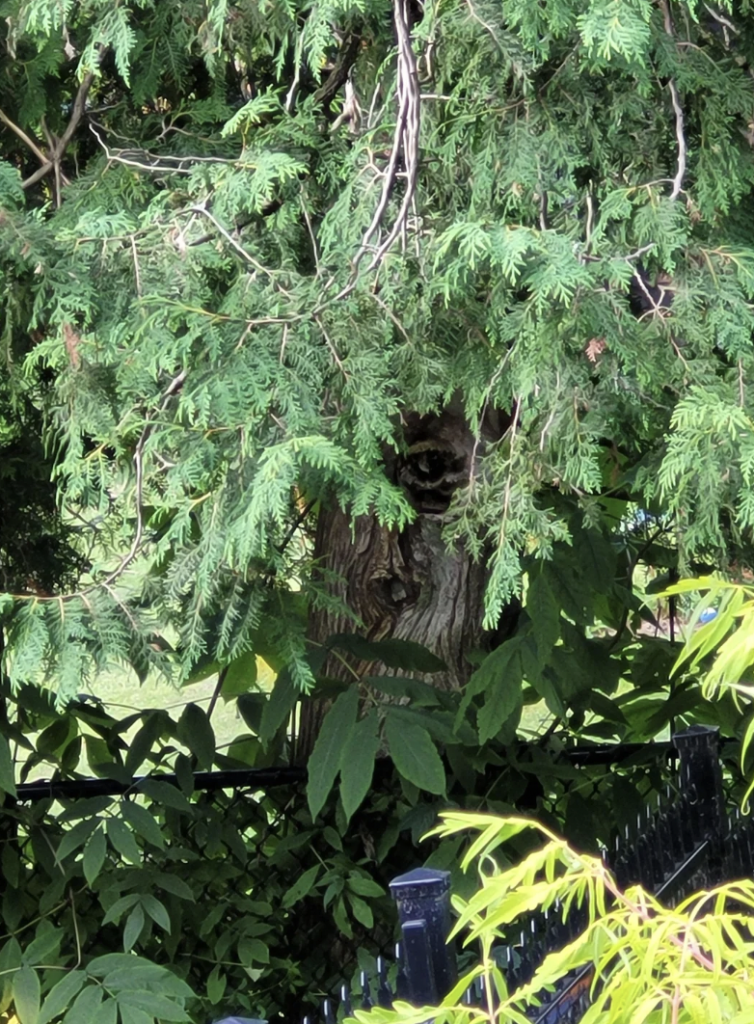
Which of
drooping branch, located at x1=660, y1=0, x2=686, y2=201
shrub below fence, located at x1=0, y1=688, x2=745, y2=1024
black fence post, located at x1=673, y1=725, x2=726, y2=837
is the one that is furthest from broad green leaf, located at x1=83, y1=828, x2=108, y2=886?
drooping branch, located at x1=660, y1=0, x2=686, y2=201

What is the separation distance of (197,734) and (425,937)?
4.52 feet

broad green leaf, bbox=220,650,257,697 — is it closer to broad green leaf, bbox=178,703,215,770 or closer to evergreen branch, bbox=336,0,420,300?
broad green leaf, bbox=178,703,215,770

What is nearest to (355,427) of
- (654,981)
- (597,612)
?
(654,981)

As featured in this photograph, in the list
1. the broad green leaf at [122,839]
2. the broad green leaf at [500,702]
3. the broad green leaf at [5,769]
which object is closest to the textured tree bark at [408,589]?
the broad green leaf at [500,702]

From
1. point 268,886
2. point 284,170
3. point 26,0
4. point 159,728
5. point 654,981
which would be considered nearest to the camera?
point 654,981

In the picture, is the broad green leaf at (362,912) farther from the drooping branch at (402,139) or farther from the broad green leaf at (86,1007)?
the drooping branch at (402,139)

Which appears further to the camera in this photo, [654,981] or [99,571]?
[99,571]

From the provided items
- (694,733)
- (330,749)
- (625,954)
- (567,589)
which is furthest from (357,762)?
(625,954)

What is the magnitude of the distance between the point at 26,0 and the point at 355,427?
0.86 meters

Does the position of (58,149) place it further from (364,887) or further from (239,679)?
(364,887)

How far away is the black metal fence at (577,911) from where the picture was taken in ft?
5.82

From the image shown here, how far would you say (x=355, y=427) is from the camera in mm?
1782

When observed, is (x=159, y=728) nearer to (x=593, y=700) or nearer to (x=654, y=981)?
(x=593, y=700)

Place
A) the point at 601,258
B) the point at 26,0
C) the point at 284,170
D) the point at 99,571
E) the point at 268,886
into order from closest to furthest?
1. the point at 601,258
2. the point at 284,170
3. the point at 26,0
4. the point at 99,571
5. the point at 268,886
